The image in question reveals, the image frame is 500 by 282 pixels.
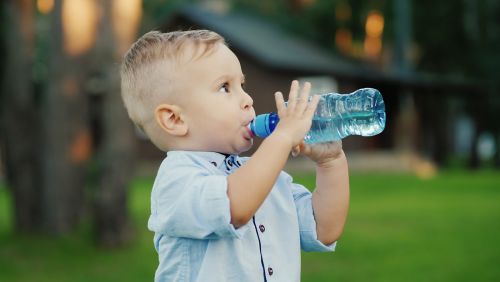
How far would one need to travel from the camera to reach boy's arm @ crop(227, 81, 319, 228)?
2227mm

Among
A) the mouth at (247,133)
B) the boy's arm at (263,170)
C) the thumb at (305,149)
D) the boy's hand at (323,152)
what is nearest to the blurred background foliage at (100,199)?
the boy's hand at (323,152)

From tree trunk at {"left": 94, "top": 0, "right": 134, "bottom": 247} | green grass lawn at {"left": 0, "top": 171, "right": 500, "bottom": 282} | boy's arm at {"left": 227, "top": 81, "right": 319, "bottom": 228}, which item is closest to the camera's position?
boy's arm at {"left": 227, "top": 81, "right": 319, "bottom": 228}

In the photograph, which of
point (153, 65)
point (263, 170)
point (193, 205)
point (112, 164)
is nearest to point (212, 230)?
point (193, 205)

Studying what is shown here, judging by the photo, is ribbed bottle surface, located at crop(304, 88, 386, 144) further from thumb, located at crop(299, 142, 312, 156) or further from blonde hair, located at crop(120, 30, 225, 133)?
blonde hair, located at crop(120, 30, 225, 133)

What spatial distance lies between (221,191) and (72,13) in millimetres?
8391

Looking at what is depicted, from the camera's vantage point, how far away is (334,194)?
2.68m

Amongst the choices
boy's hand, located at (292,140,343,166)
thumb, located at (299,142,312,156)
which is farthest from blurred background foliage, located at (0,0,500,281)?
thumb, located at (299,142,312,156)

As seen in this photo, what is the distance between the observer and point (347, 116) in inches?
110

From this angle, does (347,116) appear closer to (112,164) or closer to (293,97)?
(293,97)

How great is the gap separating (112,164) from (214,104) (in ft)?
24.2

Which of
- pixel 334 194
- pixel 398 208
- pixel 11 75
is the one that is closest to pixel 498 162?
pixel 398 208

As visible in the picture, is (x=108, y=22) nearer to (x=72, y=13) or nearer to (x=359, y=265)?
(x=72, y=13)

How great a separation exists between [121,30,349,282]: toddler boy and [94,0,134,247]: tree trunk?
7095 millimetres

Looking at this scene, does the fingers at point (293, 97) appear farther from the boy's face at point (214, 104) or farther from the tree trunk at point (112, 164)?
the tree trunk at point (112, 164)
